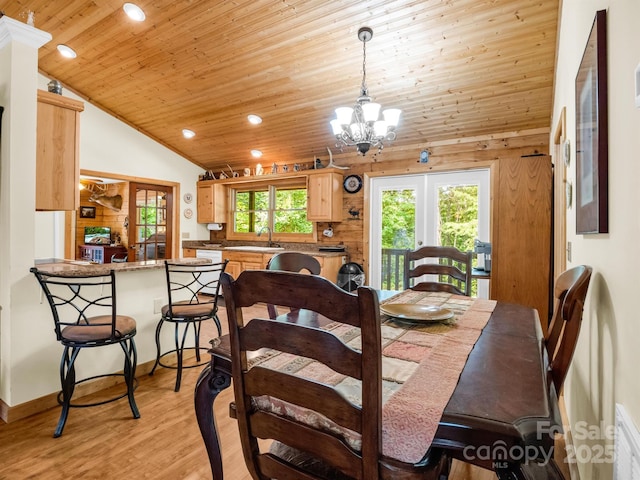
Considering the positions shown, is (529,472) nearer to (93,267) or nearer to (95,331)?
(95,331)

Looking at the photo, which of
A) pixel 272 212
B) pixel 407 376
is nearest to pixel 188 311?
pixel 407 376

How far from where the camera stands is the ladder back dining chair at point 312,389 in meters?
0.77

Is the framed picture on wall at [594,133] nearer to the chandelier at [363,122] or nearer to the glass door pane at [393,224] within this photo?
Result: the chandelier at [363,122]

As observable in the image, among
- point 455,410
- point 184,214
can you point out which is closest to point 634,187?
point 455,410

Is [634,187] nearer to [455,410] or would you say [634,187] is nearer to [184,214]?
[455,410]

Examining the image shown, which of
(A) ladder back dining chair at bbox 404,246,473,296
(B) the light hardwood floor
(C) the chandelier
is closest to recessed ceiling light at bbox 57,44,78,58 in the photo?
(C) the chandelier

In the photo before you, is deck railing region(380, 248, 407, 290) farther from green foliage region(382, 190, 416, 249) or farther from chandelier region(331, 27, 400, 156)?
chandelier region(331, 27, 400, 156)

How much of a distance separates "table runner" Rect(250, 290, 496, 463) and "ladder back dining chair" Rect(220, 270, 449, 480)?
0.04 feet

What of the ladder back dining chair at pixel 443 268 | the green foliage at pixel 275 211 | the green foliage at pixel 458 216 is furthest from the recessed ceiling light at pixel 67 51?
the green foliage at pixel 458 216

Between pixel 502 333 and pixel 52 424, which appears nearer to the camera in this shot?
pixel 502 333

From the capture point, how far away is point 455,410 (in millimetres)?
847

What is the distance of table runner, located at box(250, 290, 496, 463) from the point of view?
834 mm

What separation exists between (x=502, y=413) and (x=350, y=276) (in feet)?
13.3

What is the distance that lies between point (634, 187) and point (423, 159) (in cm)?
391
